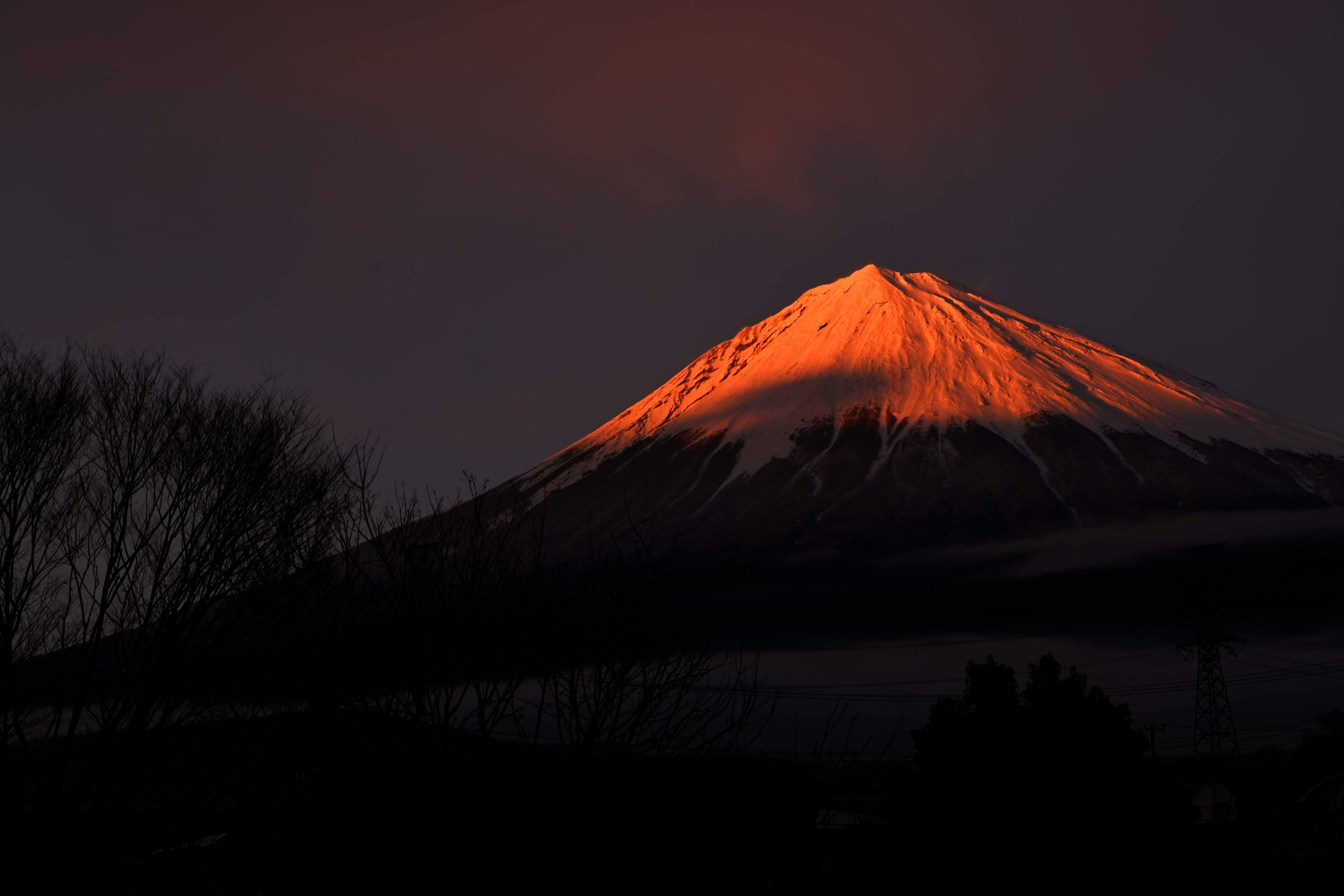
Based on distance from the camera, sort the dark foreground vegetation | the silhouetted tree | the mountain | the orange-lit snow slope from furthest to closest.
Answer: the orange-lit snow slope, the mountain, the silhouetted tree, the dark foreground vegetation

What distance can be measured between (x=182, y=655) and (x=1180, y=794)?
2406 cm

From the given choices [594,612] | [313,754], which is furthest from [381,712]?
[594,612]

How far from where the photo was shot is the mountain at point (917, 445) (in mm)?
121188

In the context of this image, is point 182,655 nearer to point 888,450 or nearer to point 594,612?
point 594,612

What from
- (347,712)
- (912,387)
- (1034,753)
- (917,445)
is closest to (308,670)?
(347,712)

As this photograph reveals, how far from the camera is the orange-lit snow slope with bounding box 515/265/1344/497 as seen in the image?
5369 inches

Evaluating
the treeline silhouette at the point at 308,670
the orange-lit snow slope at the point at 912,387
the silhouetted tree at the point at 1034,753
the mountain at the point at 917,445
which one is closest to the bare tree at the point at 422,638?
the treeline silhouette at the point at 308,670

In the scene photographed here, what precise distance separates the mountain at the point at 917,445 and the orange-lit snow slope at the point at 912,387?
34 cm

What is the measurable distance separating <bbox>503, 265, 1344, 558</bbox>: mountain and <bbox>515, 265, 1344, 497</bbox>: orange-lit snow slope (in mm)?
340

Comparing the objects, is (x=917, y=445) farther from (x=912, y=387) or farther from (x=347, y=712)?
Result: (x=347, y=712)

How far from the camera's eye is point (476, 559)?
9164 mm

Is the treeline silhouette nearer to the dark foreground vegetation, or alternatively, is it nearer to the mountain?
the dark foreground vegetation

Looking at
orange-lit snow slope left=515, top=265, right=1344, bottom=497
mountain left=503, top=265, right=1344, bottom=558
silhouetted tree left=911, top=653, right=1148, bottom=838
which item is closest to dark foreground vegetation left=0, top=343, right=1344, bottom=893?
silhouetted tree left=911, top=653, right=1148, bottom=838

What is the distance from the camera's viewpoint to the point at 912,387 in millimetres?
142000
